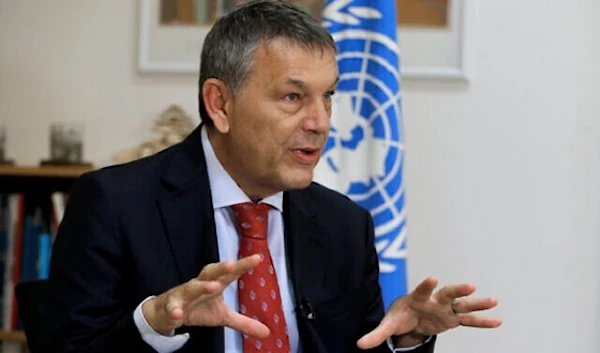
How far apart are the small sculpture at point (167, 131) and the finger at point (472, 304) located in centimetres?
163

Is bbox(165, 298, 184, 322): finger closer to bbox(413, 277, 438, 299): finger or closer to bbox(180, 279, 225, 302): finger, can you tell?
bbox(180, 279, 225, 302): finger

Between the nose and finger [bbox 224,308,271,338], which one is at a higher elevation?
the nose

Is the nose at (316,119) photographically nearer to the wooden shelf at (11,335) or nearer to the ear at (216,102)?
the ear at (216,102)

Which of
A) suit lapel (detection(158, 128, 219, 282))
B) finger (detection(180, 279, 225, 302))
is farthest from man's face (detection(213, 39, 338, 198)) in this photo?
finger (detection(180, 279, 225, 302))

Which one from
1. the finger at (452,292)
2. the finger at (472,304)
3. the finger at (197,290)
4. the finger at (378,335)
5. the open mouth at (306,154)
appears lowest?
the finger at (378,335)

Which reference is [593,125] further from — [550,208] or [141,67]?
[141,67]

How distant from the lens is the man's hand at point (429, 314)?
5.15 feet

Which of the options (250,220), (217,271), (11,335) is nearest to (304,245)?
(250,220)

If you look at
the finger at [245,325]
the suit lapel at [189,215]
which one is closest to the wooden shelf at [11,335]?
the suit lapel at [189,215]

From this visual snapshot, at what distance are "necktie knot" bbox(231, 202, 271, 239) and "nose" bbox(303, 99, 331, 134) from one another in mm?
205

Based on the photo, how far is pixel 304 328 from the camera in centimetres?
172

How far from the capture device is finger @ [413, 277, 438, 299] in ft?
5.04

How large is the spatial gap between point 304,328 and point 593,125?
161cm

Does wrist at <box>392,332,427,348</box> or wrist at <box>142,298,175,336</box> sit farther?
wrist at <box>392,332,427,348</box>
